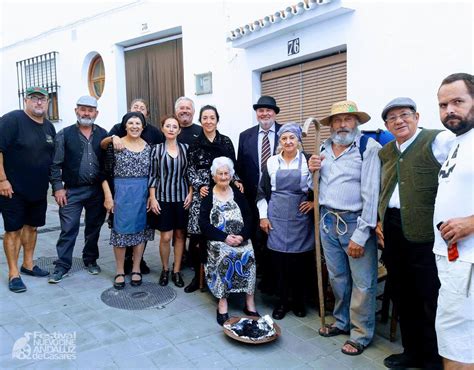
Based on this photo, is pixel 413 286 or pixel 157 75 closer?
pixel 413 286

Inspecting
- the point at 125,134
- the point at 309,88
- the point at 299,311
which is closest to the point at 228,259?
the point at 299,311

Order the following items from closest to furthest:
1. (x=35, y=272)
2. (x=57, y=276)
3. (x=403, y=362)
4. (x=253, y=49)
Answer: (x=403, y=362)
(x=57, y=276)
(x=35, y=272)
(x=253, y=49)

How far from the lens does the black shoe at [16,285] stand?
4.01 meters

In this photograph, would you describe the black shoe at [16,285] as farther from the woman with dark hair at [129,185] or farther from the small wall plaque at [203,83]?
the small wall plaque at [203,83]

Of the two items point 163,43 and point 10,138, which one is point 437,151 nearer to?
point 10,138

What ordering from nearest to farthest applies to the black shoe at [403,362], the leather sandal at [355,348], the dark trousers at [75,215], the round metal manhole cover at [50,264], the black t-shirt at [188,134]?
the black shoe at [403,362] → the leather sandal at [355,348] → the dark trousers at [75,215] → the black t-shirt at [188,134] → the round metal manhole cover at [50,264]

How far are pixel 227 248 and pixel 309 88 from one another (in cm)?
278

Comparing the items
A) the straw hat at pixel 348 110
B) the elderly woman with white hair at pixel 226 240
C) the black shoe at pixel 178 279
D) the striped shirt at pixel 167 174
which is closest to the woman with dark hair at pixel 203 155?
the striped shirt at pixel 167 174

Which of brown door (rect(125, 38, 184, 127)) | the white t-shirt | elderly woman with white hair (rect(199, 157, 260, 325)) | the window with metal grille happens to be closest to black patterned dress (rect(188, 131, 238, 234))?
elderly woman with white hair (rect(199, 157, 260, 325))

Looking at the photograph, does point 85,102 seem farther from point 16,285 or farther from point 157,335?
point 157,335

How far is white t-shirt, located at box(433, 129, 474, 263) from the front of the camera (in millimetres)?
1981

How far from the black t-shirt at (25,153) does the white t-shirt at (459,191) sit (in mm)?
3578

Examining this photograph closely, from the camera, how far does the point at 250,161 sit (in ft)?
13.0

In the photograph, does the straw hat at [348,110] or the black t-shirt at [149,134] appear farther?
the black t-shirt at [149,134]
